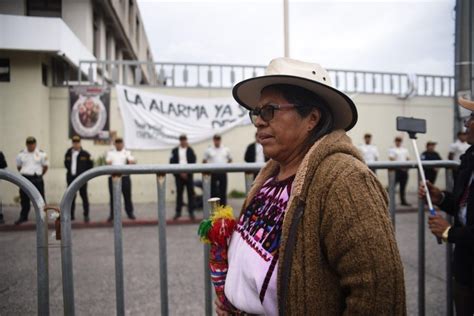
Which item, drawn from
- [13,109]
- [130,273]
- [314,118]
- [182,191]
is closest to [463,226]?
[314,118]

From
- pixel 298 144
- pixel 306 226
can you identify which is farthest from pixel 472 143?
pixel 306 226

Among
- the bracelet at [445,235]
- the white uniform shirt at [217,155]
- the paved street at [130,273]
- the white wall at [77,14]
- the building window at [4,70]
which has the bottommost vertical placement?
the paved street at [130,273]

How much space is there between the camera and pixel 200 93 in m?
11.2

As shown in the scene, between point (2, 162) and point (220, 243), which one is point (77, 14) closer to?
point (2, 162)

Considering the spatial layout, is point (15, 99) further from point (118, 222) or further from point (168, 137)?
point (168, 137)

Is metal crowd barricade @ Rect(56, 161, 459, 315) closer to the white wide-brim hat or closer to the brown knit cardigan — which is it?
the white wide-brim hat

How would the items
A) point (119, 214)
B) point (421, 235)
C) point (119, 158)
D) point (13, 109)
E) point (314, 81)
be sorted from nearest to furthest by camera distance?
1. point (314, 81)
2. point (119, 214)
3. point (421, 235)
4. point (13, 109)
5. point (119, 158)

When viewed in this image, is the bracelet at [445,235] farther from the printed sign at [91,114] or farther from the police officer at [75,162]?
the printed sign at [91,114]

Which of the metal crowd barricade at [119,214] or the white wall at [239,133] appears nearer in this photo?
the metal crowd barricade at [119,214]

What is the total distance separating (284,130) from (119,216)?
1.14 metres

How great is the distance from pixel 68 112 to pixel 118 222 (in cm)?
740

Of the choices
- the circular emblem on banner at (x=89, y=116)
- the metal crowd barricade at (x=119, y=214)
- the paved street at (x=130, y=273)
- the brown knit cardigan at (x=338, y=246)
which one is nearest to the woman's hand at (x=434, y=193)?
the metal crowd barricade at (x=119, y=214)

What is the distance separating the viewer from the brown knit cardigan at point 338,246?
1151 mm

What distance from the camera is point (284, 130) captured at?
147 centimetres
